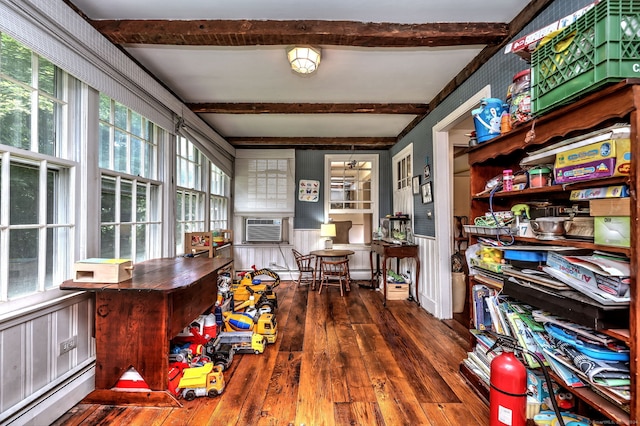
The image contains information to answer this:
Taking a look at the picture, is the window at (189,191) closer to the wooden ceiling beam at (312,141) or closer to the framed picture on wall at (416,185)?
the wooden ceiling beam at (312,141)

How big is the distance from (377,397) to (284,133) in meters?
3.88

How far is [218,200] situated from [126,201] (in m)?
2.43

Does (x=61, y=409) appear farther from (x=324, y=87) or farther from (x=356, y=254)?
(x=356, y=254)

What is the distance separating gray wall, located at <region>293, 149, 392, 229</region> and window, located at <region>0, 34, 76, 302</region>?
3790mm

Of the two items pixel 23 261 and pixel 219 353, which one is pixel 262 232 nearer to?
pixel 219 353

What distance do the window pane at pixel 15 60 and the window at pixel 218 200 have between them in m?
2.75

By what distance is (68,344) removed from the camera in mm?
1795

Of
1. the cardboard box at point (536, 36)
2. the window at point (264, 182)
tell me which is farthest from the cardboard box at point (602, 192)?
the window at point (264, 182)

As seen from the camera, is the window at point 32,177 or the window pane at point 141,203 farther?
the window pane at point 141,203

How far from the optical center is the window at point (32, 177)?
150 centimetres

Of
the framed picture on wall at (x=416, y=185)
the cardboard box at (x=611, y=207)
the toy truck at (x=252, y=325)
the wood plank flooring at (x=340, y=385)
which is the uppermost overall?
the framed picture on wall at (x=416, y=185)

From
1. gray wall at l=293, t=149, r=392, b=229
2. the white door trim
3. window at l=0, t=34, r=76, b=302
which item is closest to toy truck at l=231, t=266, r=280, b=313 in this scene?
window at l=0, t=34, r=76, b=302

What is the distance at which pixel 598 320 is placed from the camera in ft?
3.66

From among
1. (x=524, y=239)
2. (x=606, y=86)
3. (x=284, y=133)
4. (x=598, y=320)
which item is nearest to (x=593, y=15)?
(x=606, y=86)
